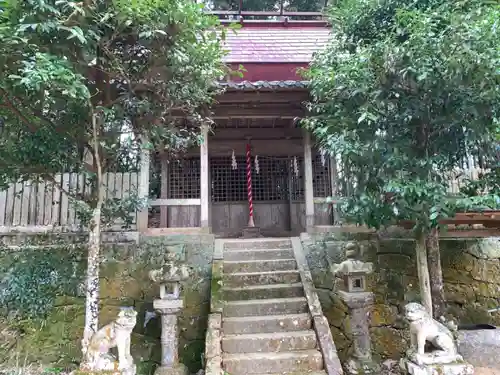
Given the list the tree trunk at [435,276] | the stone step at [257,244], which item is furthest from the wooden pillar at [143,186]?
the tree trunk at [435,276]

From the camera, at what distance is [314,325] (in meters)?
4.95

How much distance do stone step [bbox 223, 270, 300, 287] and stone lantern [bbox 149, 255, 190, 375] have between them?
115 cm

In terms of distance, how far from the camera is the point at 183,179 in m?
9.32

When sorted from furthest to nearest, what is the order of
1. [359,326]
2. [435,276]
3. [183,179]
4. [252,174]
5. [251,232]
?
[252,174] < [183,179] < [251,232] < [359,326] < [435,276]

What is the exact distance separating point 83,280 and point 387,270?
5038 millimetres

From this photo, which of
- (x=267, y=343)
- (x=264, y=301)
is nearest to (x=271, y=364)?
(x=267, y=343)

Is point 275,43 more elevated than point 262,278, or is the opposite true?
point 275,43

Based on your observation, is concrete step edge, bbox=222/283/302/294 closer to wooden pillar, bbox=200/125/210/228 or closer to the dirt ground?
wooden pillar, bbox=200/125/210/228

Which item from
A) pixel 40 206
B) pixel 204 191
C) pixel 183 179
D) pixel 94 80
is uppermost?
pixel 94 80

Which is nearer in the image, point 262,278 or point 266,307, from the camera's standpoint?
point 266,307

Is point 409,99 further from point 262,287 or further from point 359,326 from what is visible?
point 262,287

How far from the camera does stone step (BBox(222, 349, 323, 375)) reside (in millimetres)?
4484

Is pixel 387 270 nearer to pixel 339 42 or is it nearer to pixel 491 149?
pixel 491 149

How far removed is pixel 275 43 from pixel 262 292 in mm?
8110
